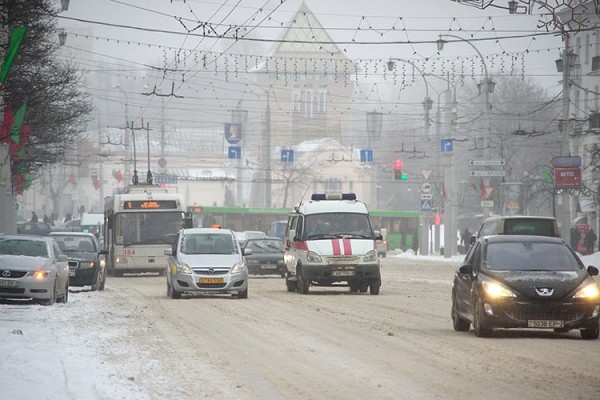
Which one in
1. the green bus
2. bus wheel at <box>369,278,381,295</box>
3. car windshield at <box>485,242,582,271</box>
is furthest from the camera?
the green bus

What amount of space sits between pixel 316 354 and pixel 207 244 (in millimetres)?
16481

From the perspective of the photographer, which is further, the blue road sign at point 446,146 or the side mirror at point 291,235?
the blue road sign at point 446,146

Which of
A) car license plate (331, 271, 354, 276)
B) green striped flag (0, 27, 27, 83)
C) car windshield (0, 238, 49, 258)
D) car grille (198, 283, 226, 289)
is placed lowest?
car grille (198, 283, 226, 289)

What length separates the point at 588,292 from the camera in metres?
18.6

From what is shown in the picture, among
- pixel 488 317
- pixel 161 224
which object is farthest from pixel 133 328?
pixel 161 224

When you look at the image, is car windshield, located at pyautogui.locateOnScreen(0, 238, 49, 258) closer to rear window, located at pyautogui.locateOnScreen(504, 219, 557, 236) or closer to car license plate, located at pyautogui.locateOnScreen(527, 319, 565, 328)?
car license plate, located at pyautogui.locateOnScreen(527, 319, 565, 328)

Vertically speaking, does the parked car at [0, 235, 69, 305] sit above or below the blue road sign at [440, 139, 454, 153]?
below

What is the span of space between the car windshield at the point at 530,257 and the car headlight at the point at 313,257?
43.0 ft

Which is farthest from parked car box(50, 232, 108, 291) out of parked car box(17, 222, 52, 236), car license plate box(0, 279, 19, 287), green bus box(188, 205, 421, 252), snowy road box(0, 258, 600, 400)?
green bus box(188, 205, 421, 252)

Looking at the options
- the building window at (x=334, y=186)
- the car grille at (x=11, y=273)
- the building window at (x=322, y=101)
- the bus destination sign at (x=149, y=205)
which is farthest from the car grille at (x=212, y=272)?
the building window at (x=322, y=101)

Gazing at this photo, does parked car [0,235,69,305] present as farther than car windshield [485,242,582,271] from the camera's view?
Yes

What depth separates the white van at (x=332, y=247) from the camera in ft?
108

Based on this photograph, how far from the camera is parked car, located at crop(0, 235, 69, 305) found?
84.9 feet

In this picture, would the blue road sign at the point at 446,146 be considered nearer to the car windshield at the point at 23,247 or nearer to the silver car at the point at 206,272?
the silver car at the point at 206,272
